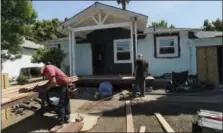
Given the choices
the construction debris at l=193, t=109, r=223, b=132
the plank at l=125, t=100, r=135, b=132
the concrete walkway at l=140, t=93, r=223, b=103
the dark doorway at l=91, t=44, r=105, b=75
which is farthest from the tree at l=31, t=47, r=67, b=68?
the construction debris at l=193, t=109, r=223, b=132

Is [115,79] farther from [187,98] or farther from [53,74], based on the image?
[53,74]

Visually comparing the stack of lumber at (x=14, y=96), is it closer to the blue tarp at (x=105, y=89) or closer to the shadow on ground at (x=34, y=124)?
the shadow on ground at (x=34, y=124)

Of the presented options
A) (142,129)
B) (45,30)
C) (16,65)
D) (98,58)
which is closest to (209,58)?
(98,58)

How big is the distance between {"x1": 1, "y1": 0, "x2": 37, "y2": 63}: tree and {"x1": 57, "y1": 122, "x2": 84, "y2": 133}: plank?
1477 cm

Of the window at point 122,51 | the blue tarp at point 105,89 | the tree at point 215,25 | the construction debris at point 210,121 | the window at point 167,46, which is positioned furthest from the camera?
the tree at point 215,25

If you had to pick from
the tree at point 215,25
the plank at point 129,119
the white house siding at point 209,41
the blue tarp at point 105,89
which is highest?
the tree at point 215,25

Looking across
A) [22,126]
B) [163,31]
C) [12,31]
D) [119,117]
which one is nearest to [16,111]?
[22,126]

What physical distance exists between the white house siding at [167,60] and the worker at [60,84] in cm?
1125

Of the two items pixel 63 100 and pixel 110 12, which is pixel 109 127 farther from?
pixel 110 12

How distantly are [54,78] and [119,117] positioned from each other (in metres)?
2.55

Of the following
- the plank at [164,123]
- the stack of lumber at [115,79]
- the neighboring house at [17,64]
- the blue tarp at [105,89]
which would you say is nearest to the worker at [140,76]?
the blue tarp at [105,89]

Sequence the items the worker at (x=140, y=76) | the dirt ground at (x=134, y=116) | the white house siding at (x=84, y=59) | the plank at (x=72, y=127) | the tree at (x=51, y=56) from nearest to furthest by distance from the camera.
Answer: the plank at (x=72, y=127) → the dirt ground at (x=134, y=116) → the worker at (x=140, y=76) → the tree at (x=51, y=56) → the white house siding at (x=84, y=59)

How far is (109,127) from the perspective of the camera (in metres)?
8.37

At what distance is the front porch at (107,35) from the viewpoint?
660 inches
